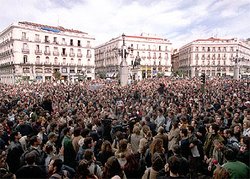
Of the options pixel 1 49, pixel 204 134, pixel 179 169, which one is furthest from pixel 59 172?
pixel 1 49

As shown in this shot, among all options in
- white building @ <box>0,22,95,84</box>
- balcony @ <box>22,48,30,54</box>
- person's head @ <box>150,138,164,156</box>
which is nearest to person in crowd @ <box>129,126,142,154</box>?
person's head @ <box>150,138,164,156</box>

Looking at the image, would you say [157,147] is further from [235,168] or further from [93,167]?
[235,168]

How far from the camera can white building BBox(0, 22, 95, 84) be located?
5625cm

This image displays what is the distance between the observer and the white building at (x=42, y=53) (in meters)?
56.2

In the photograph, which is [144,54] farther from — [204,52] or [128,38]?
[204,52]

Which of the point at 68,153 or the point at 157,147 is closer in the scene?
the point at 157,147

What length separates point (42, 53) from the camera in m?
59.8

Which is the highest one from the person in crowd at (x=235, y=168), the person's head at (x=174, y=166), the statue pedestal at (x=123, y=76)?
the statue pedestal at (x=123, y=76)

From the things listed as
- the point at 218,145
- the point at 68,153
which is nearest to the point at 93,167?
the point at 68,153

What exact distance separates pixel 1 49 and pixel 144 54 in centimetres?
4101

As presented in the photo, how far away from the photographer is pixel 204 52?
89000 mm

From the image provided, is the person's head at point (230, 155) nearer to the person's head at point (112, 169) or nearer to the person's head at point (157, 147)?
the person's head at point (157, 147)

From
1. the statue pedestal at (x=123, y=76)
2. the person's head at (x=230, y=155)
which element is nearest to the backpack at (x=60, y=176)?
the person's head at (x=230, y=155)

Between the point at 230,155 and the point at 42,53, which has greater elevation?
the point at 42,53
